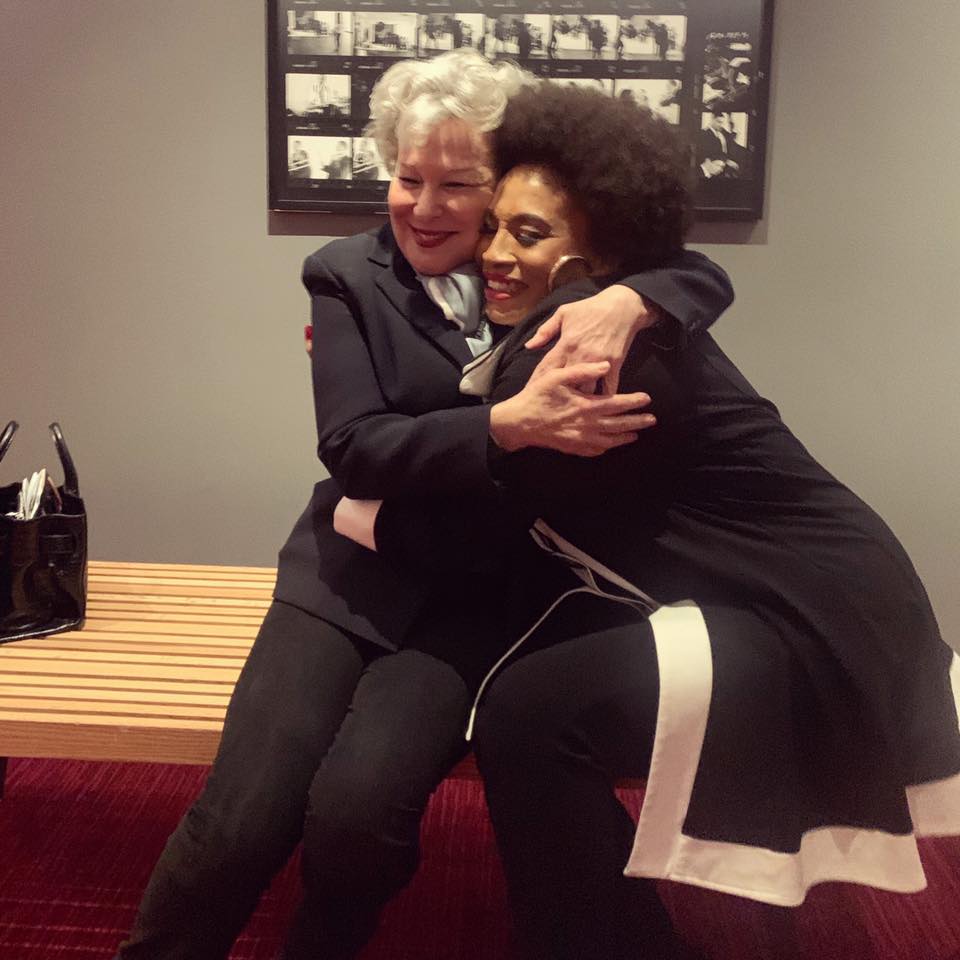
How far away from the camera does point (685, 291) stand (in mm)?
1510

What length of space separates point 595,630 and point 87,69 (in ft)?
7.06

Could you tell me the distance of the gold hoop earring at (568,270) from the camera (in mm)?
1564

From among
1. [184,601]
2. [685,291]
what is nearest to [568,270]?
[685,291]

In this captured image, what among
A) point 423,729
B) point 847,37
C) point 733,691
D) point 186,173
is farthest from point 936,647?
point 186,173

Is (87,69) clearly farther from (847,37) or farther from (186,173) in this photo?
(847,37)

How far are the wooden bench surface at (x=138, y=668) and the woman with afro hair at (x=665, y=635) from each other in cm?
47

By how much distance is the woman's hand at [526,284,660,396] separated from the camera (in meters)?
1.39

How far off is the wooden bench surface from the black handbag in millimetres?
38

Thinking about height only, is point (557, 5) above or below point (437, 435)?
above

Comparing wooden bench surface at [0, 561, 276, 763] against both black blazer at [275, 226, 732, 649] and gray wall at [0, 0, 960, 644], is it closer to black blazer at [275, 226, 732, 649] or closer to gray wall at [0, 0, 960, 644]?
black blazer at [275, 226, 732, 649]

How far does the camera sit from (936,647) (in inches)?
59.2

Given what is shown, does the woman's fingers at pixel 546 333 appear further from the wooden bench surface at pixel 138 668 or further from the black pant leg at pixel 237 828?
the wooden bench surface at pixel 138 668

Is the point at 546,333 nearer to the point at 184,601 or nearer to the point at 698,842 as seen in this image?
the point at 698,842

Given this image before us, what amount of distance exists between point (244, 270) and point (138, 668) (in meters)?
1.31
